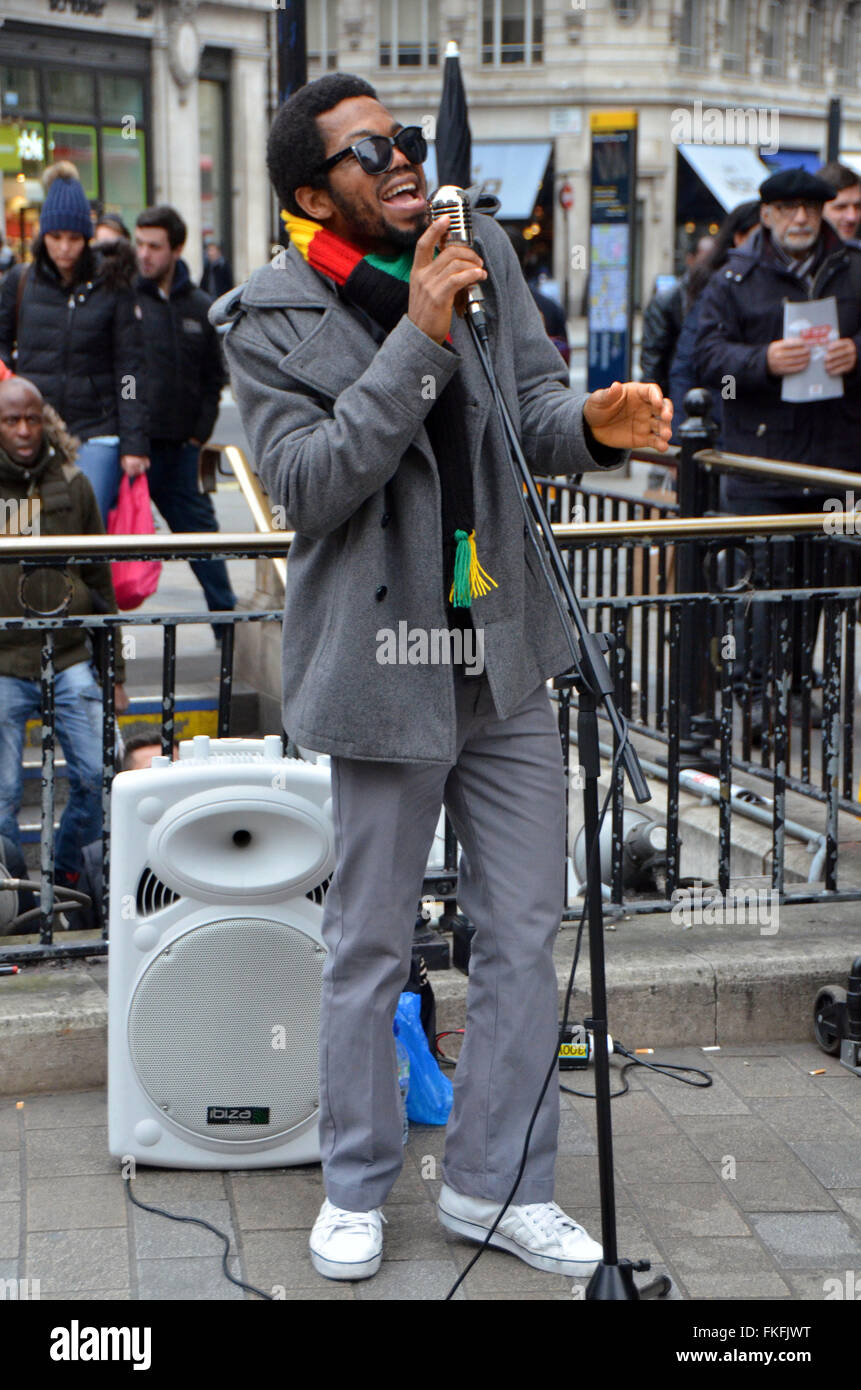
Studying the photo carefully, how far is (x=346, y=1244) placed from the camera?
304cm

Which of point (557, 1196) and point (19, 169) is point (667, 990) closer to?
point (557, 1196)

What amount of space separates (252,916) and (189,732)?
174 inches

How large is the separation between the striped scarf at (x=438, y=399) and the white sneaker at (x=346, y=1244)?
1.14 meters

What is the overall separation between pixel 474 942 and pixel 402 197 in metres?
1.34

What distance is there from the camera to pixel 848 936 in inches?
176

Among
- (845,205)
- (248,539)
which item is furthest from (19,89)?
(248,539)

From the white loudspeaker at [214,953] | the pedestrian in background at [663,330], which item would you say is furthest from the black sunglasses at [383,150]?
the pedestrian in background at [663,330]

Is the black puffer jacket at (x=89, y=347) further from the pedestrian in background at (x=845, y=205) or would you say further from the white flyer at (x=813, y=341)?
the pedestrian in background at (x=845, y=205)

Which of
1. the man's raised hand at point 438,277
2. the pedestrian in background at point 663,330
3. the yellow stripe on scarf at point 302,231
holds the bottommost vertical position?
the man's raised hand at point 438,277

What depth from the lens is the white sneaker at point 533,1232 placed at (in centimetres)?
306

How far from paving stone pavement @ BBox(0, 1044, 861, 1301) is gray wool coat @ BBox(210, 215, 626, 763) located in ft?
3.25

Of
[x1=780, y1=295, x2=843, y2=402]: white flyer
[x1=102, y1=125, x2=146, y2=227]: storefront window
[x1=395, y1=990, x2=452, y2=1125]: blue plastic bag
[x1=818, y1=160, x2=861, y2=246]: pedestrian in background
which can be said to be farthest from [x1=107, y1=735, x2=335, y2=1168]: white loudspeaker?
[x1=102, y1=125, x2=146, y2=227]: storefront window
